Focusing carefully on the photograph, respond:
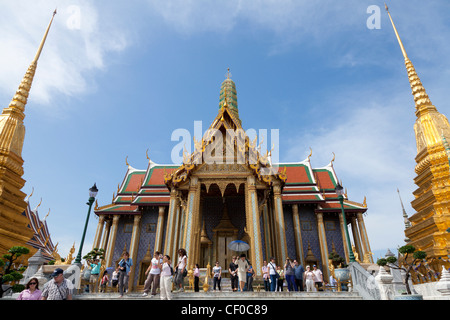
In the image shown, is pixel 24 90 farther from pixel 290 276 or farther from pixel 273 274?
pixel 290 276

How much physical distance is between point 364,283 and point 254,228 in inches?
214

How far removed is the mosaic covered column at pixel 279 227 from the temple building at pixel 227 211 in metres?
0.01

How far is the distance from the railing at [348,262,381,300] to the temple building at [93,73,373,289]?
4.22m

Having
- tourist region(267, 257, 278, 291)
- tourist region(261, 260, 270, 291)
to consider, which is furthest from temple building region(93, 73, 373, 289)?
tourist region(267, 257, 278, 291)

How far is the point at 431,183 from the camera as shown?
1446cm

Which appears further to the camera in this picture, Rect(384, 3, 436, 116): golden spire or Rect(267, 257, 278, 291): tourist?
Rect(384, 3, 436, 116): golden spire

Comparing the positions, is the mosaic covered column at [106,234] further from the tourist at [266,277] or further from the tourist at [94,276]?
the tourist at [266,277]

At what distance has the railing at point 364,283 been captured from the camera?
289 inches

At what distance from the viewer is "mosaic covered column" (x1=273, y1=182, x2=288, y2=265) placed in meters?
13.5

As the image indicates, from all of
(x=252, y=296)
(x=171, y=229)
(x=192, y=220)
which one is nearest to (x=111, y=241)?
(x=171, y=229)

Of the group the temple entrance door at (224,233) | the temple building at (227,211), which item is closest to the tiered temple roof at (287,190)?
the temple building at (227,211)

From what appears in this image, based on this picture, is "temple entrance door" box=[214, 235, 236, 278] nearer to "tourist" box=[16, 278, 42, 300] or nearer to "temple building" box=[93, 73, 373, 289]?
"temple building" box=[93, 73, 373, 289]
